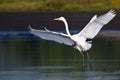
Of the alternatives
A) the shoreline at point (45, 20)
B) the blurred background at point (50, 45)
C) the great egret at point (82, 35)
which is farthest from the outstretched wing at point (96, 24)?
the shoreline at point (45, 20)

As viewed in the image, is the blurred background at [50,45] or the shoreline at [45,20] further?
the shoreline at [45,20]

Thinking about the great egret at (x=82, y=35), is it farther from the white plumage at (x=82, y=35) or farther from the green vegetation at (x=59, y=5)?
the green vegetation at (x=59, y=5)

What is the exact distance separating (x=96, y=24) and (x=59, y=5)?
20167 millimetres

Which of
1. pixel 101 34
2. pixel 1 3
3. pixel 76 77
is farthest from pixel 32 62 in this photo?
pixel 1 3

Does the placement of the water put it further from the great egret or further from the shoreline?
the shoreline

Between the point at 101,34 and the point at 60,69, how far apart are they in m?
12.2

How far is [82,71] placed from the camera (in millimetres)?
21938

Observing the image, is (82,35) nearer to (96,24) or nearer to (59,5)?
(96,24)

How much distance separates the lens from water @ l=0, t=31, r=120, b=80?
2108 centimetres

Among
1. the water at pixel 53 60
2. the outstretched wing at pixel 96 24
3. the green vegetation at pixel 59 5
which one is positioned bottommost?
the water at pixel 53 60

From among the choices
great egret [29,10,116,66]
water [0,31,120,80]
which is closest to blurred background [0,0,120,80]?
water [0,31,120,80]

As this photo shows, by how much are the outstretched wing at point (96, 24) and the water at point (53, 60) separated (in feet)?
3.34

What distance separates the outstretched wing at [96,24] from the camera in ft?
74.1

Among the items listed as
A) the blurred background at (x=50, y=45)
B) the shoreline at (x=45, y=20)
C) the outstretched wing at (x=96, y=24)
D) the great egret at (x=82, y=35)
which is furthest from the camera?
the shoreline at (x=45, y=20)
